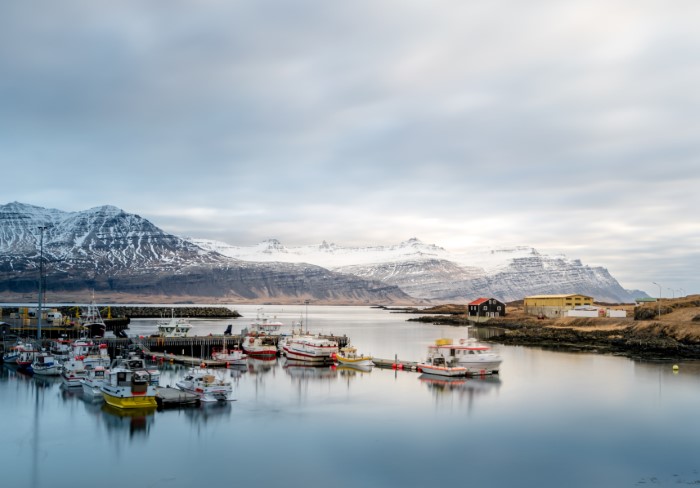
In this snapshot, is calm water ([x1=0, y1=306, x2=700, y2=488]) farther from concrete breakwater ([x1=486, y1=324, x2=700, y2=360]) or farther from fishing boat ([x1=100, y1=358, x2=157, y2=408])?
concrete breakwater ([x1=486, y1=324, x2=700, y2=360])

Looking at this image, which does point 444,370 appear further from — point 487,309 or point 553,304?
point 487,309

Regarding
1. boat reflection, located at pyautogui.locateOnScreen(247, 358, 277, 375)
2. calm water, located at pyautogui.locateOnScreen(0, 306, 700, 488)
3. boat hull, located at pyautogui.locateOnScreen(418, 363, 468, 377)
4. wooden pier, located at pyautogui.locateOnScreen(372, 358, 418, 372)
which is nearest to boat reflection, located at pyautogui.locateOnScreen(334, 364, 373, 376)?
wooden pier, located at pyautogui.locateOnScreen(372, 358, 418, 372)

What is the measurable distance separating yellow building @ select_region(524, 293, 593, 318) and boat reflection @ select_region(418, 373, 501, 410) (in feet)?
210

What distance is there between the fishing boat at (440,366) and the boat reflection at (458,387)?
1.19 feet

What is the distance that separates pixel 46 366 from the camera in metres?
51.0

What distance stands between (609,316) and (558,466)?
244ft

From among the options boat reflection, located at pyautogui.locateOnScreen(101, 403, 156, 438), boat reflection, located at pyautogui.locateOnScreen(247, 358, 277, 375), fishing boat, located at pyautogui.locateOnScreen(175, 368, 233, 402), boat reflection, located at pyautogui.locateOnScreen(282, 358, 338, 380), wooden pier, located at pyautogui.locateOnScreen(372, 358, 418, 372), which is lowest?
boat reflection, located at pyautogui.locateOnScreen(282, 358, 338, 380)

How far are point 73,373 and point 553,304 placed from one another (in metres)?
96.9

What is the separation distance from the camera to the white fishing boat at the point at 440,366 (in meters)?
53.4

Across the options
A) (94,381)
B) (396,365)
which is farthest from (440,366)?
(94,381)

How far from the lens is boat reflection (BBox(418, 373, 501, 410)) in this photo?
4389 centimetres

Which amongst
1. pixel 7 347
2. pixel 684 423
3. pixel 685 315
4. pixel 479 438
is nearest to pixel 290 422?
pixel 479 438

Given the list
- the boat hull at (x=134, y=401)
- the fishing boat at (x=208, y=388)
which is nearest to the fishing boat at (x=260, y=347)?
the fishing boat at (x=208, y=388)

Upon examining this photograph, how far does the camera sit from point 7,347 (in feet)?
207
